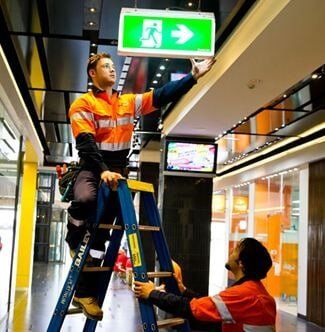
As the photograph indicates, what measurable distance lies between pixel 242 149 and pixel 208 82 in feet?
19.5

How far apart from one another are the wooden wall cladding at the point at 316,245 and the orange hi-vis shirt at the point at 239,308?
26.4 feet

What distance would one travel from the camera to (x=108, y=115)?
3344 mm

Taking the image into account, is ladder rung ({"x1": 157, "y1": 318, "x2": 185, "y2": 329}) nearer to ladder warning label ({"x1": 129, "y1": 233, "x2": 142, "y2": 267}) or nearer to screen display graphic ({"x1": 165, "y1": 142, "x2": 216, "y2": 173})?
ladder warning label ({"x1": 129, "y1": 233, "x2": 142, "y2": 267})

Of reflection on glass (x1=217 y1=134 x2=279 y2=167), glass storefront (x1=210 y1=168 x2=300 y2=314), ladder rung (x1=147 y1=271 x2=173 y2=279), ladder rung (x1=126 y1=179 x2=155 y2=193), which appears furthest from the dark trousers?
glass storefront (x1=210 y1=168 x2=300 y2=314)

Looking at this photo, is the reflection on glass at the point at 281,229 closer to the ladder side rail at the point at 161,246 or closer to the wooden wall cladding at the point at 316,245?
the wooden wall cladding at the point at 316,245

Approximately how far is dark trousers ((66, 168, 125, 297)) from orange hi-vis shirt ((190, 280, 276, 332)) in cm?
71

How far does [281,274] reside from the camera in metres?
12.9

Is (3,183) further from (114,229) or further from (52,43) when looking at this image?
(114,229)

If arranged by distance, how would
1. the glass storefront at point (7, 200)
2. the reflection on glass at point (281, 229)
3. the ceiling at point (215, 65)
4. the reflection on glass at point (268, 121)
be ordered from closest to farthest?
1. the ceiling at point (215, 65)
2. the glass storefront at point (7, 200)
3. the reflection on glass at point (268, 121)
4. the reflection on glass at point (281, 229)

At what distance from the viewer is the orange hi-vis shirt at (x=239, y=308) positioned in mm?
2795

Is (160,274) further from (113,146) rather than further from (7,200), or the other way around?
(7,200)

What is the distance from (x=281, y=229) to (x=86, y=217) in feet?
34.1

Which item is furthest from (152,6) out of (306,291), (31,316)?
(306,291)

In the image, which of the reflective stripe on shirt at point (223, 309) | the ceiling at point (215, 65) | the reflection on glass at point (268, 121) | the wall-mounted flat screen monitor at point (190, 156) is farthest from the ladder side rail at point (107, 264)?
the wall-mounted flat screen monitor at point (190, 156)
